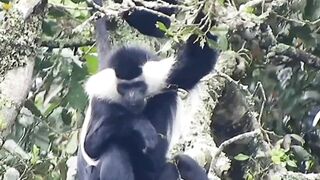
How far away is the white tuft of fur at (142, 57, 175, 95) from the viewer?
2887 mm

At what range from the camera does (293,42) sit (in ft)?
11.2

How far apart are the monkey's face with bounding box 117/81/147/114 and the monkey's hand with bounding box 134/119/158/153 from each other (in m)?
0.06

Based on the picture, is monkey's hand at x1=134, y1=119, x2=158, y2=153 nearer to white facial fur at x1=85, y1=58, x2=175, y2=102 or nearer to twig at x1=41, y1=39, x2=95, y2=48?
white facial fur at x1=85, y1=58, x2=175, y2=102

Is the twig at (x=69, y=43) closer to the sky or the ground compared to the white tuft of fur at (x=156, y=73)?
closer to the ground

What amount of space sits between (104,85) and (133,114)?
0.16 m

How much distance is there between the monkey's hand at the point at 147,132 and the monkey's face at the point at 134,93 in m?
0.06

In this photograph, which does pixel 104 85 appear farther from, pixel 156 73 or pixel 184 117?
pixel 184 117

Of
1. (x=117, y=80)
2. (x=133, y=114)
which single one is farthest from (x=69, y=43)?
(x=133, y=114)

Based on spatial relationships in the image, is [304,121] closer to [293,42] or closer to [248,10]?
[293,42]

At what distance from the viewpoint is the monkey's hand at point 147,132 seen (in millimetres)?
2961

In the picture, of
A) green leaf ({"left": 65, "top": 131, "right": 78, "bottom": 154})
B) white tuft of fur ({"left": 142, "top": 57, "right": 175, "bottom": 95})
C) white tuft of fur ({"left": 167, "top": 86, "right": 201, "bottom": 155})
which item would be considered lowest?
green leaf ({"left": 65, "top": 131, "right": 78, "bottom": 154})

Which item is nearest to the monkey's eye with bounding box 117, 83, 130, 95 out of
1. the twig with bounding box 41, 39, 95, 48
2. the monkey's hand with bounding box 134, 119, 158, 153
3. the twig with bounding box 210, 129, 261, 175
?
the monkey's hand with bounding box 134, 119, 158, 153

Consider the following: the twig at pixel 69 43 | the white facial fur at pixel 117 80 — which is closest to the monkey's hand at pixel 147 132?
the white facial fur at pixel 117 80

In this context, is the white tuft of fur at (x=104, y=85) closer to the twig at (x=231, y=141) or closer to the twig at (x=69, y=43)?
the twig at (x=69, y=43)
